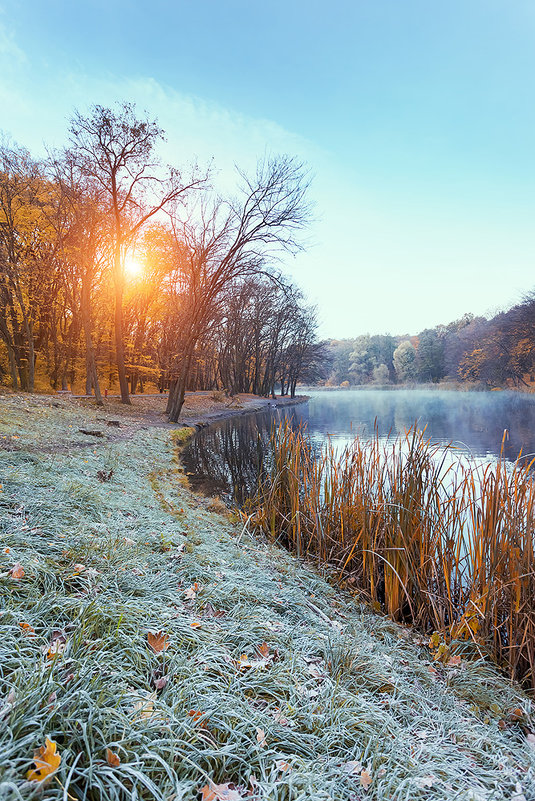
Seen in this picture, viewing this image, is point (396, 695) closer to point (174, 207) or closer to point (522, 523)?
point (522, 523)

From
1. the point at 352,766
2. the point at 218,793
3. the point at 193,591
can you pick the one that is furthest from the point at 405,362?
the point at 218,793

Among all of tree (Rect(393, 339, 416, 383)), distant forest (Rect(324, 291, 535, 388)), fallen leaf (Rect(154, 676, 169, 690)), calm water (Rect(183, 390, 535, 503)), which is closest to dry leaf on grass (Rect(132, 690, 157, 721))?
fallen leaf (Rect(154, 676, 169, 690))

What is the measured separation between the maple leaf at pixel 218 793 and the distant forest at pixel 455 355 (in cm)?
3297

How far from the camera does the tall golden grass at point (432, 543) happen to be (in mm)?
2609

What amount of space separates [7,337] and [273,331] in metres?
23.9

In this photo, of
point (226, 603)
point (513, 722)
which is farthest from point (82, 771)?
point (513, 722)

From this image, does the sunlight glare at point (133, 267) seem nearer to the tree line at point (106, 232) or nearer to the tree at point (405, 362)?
the tree line at point (106, 232)

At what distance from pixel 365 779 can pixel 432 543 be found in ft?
7.30

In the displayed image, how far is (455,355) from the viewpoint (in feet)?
160

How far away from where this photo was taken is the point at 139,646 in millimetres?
1626

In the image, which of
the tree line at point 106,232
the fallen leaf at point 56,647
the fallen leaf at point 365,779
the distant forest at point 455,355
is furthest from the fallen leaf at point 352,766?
the distant forest at point 455,355

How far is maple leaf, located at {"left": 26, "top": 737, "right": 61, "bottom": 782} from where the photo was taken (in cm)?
97

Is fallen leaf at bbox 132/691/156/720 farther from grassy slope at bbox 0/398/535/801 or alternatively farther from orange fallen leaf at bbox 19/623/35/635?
orange fallen leaf at bbox 19/623/35/635

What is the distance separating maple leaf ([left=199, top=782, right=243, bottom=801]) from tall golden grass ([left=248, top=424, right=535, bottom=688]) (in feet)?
6.55
